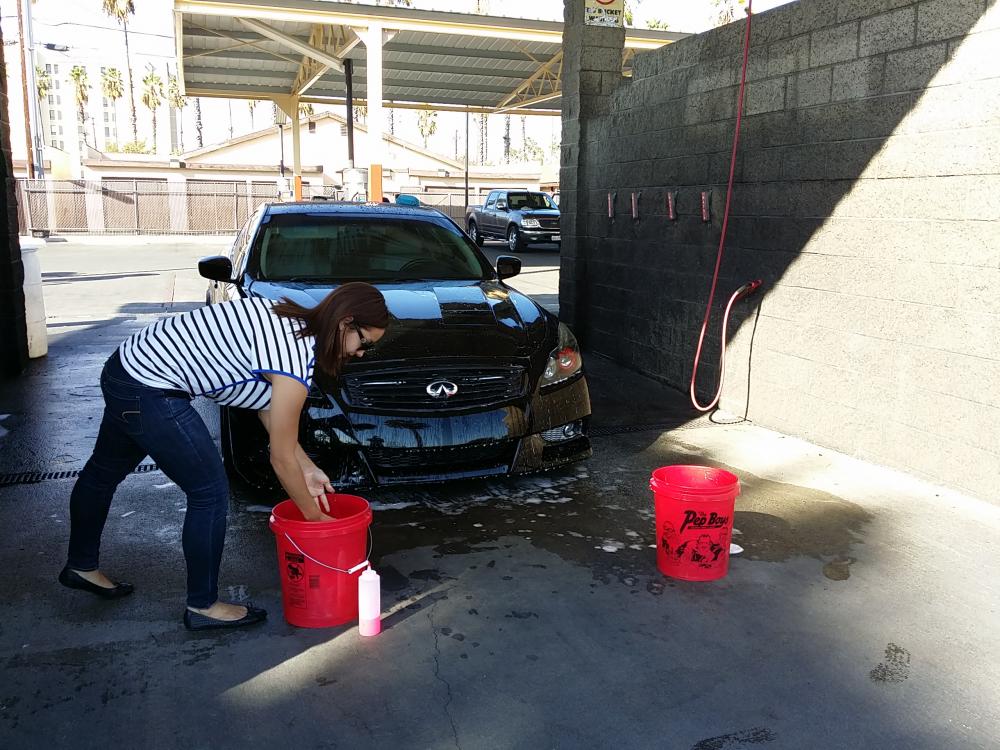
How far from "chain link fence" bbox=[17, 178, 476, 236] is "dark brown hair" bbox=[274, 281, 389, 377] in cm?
3049

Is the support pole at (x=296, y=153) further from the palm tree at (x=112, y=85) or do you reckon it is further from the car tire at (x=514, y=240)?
the palm tree at (x=112, y=85)

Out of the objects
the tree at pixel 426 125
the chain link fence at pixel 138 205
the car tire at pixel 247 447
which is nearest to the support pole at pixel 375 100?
the chain link fence at pixel 138 205

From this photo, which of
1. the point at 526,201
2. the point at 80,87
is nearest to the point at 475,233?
the point at 526,201

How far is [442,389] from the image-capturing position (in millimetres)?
4484

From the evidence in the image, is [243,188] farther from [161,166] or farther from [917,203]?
[917,203]

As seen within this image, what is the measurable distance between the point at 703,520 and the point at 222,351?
6.75 ft

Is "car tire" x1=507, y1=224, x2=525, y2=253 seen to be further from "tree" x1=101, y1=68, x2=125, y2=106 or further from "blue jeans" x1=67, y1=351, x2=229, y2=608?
"tree" x1=101, y1=68, x2=125, y2=106

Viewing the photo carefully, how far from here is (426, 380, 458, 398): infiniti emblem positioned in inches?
176

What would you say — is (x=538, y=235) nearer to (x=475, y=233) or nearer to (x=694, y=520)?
(x=475, y=233)

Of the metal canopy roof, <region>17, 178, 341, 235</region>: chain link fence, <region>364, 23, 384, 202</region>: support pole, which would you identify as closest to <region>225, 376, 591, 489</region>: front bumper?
<region>364, 23, 384, 202</region>: support pole

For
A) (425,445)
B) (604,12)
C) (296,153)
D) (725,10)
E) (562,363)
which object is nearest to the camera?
(425,445)

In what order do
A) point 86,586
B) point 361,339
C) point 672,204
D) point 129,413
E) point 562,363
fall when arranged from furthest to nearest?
point 672,204, point 562,363, point 86,586, point 129,413, point 361,339

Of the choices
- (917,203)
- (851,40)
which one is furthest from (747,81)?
(917,203)

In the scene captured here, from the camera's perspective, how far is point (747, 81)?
21.6 feet
